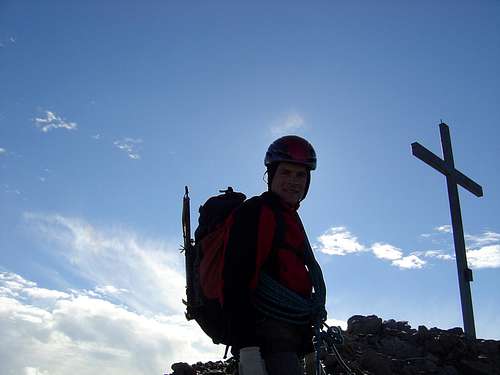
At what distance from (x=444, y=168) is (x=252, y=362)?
32.8 feet

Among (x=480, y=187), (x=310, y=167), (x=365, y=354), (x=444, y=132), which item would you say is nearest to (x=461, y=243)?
(x=480, y=187)

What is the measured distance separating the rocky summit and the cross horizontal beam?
3.70 metres

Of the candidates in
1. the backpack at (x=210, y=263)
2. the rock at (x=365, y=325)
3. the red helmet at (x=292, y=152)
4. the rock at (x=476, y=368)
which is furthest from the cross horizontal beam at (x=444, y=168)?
the backpack at (x=210, y=263)

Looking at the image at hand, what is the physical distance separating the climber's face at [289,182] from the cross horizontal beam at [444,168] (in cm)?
838

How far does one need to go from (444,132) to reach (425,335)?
5357 mm

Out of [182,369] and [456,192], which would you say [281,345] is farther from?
[456,192]

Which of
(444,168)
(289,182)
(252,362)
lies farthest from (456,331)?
(252,362)

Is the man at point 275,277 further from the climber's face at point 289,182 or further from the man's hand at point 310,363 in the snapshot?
the man's hand at point 310,363

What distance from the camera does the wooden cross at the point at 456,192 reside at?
1107 centimetres

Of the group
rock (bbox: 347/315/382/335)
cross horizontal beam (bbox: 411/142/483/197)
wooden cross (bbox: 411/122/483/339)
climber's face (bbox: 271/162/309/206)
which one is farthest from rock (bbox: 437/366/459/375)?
climber's face (bbox: 271/162/309/206)

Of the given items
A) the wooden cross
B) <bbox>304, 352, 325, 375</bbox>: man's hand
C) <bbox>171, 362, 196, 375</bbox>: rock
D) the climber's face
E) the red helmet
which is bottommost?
<bbox>304, 352, 325, 375</bbox>: man's hand

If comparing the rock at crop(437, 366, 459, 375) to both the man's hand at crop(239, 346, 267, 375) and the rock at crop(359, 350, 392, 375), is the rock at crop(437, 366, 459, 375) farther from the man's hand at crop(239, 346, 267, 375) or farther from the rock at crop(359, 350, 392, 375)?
the man's hand at crop(239, 346, 267, 375)

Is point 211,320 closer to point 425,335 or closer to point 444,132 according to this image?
point 425,335

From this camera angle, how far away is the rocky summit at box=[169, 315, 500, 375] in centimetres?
831
